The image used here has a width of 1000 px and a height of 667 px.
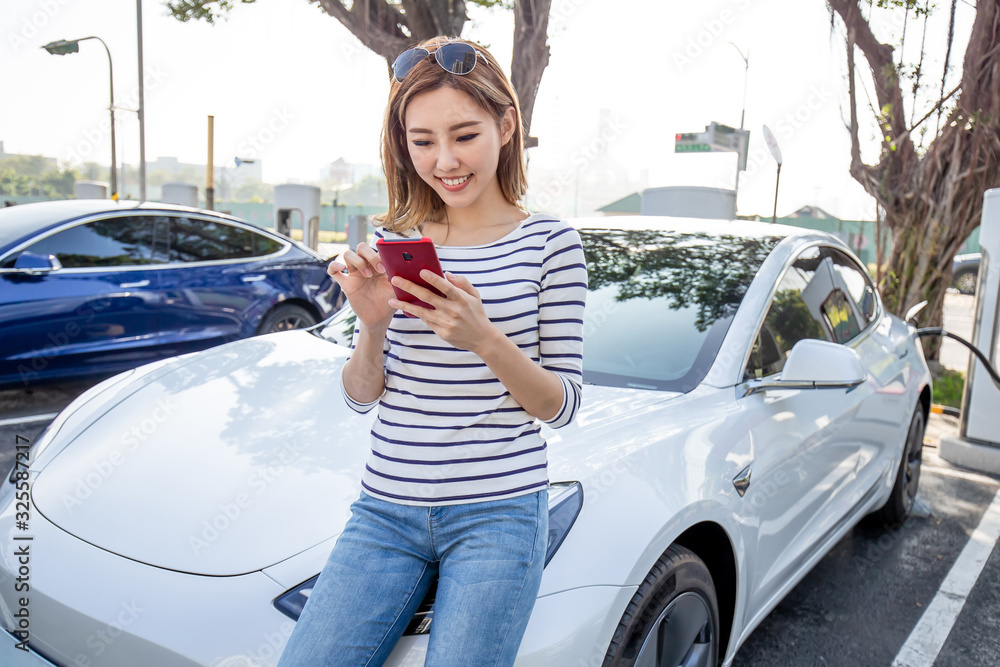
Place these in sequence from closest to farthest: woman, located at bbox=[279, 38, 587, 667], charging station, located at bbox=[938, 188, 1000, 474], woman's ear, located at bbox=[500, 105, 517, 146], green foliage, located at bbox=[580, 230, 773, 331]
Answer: woman, located at bbox=[279, 38, 587, 667] → woman's ear, located at bbox=[500, 105, 517, 146] → green foliage, located at bbox=[580, 230, 773, 331] → charging station, located at bbox=[938, 188, 1000, 474]

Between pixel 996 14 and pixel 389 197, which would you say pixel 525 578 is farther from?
pixel 996 14

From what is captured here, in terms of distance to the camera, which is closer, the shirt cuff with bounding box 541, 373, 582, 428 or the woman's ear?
the shirt cuff with bounding box 541, 373, 582, 428

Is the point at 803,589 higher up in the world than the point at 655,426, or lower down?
lower down

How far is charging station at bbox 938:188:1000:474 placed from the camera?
4930 mm

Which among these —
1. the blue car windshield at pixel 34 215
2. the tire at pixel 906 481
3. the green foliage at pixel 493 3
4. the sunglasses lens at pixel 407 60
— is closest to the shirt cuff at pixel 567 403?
the sunglasses lens at pixel 407 60

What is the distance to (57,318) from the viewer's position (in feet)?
16.7

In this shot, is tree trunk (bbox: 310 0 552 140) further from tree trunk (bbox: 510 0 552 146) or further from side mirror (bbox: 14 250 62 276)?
side mirror (bbox: 14 250 62 276)

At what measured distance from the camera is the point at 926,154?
7.60 meters

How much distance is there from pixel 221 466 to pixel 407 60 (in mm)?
1135

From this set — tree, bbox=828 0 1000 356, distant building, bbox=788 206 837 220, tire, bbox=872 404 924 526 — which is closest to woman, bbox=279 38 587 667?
tire, bbox=872 404 924 526

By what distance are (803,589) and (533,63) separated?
6.09 m

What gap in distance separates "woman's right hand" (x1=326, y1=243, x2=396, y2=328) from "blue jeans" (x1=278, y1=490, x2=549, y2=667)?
35cm

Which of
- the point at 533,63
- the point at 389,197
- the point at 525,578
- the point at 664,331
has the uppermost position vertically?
the point at 533,63

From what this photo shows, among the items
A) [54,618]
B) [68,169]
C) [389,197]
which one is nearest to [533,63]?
[389,197]
